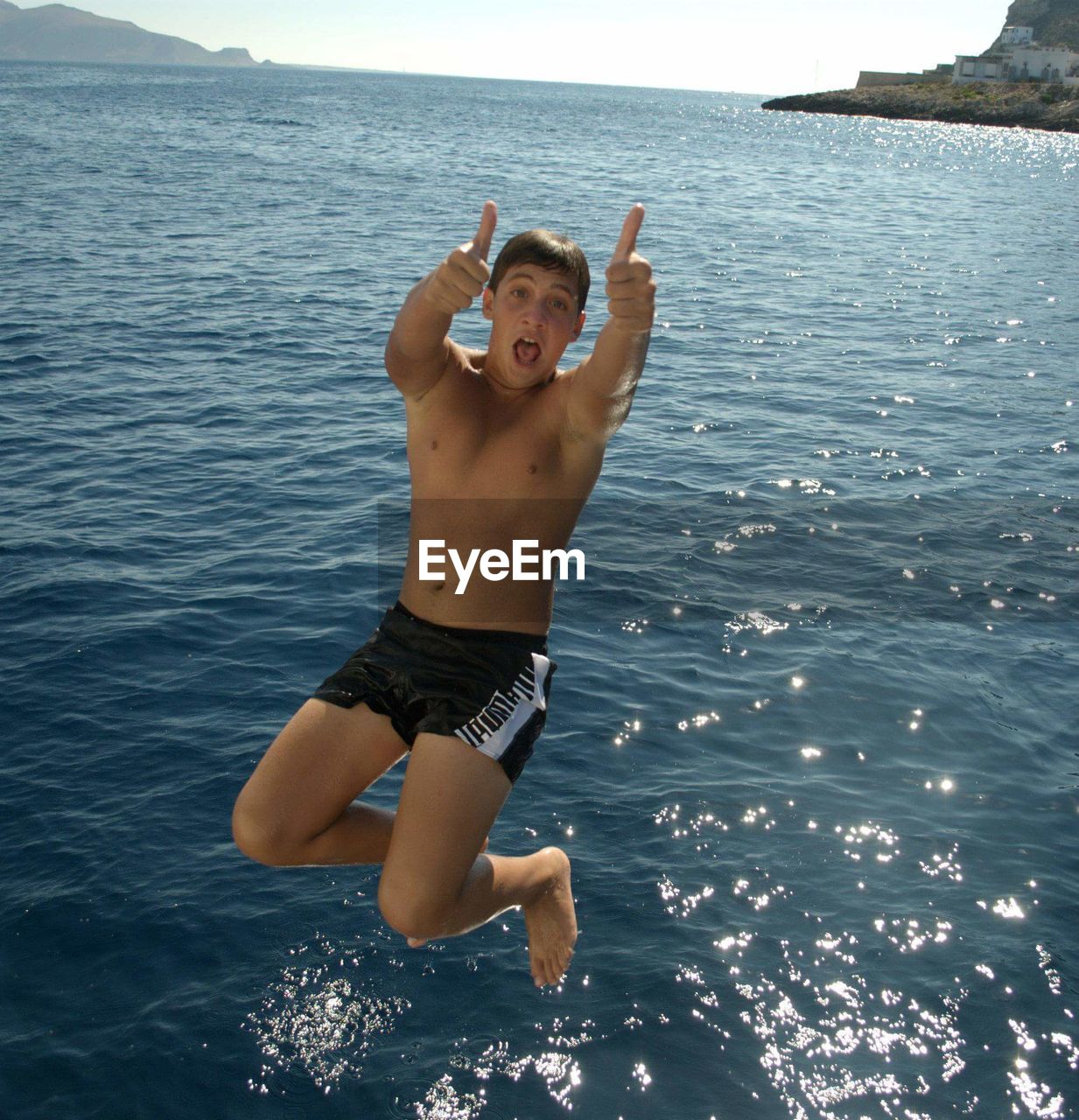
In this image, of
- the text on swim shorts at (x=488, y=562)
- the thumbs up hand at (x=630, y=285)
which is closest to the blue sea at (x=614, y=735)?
the text on swim shorts at (x=488, y=562)

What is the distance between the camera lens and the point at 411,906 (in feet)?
17.4

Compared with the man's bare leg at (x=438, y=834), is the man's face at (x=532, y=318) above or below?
above

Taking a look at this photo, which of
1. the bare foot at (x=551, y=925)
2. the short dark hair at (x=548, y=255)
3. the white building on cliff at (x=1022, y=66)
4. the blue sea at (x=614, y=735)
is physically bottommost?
the white building on cliff at (x=1022, y=66)

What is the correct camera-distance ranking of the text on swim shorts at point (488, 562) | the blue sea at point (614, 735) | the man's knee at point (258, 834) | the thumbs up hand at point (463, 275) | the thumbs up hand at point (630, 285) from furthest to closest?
the blue sea at point (614, 735) < the text on swim shorts at point (488, 562) < the man's knee at point (258, 834) < the thumbs up hand at point (463, 275) < the thumbs up hand at point (630, 285)

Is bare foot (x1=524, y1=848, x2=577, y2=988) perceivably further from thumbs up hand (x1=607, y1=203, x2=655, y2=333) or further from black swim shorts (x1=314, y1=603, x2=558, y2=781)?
thumbs up hand (x1=607, y1=203, x2=655, y2=333)

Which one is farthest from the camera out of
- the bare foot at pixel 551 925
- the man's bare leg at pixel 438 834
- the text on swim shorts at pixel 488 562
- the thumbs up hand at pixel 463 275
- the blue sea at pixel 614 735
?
the blue sea at pixel 614 735

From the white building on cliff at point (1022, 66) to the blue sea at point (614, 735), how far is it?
135300 millimetres

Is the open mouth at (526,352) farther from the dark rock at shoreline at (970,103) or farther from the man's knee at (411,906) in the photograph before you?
the dark rock at shoreline at (970,103)

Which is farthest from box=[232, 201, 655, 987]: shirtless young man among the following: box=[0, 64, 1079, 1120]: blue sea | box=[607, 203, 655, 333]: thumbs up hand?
box=[0, 64, 1079, 1120]: blue sea

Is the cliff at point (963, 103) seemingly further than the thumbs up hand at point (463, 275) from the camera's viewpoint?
Yes

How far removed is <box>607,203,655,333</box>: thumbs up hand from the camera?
4770 mm

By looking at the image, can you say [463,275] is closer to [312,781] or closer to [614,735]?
[312,781]

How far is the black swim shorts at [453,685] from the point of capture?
5.46 meters

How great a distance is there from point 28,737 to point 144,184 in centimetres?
4171
